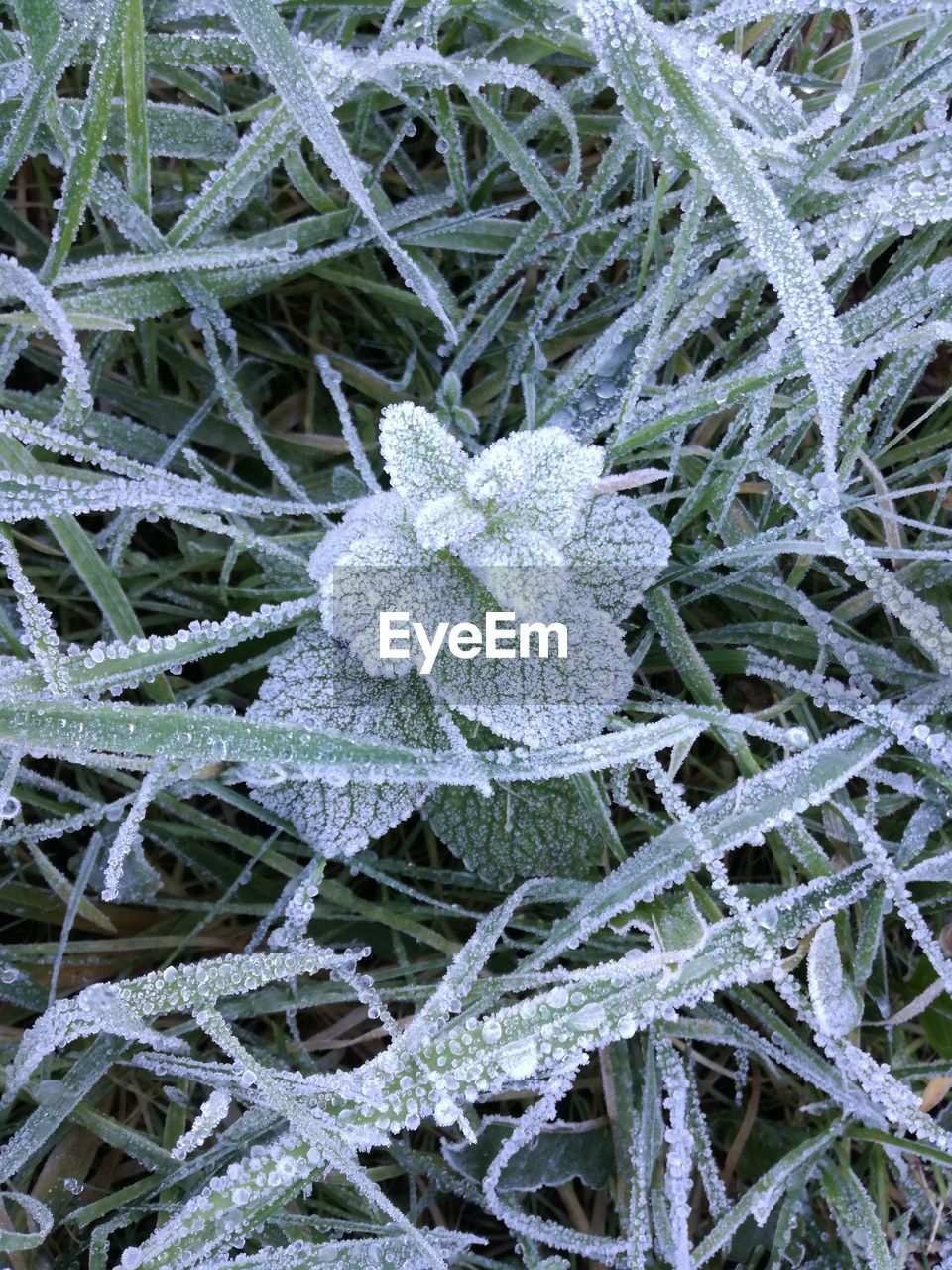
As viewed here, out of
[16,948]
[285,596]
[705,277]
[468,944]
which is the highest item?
[705,277]

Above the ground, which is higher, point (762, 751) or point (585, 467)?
point (585, 467)

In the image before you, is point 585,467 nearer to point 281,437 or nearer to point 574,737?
point 574,737

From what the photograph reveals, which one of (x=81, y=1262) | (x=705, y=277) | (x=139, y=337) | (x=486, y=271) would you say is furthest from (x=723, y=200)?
(x=81, y=1262)

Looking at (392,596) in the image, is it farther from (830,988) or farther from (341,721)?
(830,988)

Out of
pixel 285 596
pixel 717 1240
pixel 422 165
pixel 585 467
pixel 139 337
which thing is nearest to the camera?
pixel 585 467

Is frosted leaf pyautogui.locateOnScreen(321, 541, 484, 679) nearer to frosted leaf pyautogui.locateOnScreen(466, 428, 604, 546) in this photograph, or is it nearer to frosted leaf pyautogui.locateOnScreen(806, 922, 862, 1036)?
frosted leaf pyautogui.locateOnScreen(466, 428, 604, 546)

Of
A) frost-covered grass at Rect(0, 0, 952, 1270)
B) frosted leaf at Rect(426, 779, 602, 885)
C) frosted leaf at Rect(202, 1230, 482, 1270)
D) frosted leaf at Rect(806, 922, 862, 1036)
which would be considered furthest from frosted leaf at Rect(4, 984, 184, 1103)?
frosted leaf at Rect(806, 922, 862, 1036)

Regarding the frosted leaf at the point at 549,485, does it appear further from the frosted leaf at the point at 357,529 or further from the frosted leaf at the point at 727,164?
the frosted leaf at the point at 727,164
